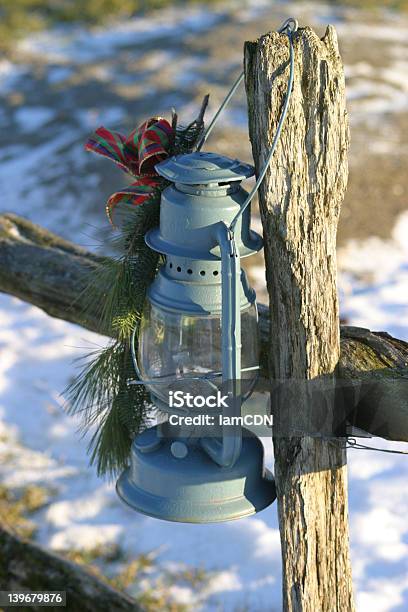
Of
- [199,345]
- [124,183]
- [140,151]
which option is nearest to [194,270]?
[199,345]

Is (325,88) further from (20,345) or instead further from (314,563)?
(20,345)

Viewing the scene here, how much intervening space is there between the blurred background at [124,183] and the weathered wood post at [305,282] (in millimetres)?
389

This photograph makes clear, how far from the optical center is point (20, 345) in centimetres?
463

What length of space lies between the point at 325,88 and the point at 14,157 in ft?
18.9

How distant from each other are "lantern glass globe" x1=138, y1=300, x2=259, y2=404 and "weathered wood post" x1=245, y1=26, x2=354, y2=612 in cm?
5

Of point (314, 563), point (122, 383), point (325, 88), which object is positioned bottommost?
point (314, 563)

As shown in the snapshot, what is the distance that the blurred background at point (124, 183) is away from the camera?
10.8 feet

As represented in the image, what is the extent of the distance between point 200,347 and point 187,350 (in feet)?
0.08

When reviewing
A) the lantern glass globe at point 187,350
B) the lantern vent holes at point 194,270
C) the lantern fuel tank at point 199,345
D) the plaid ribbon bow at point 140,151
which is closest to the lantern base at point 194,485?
the lantern fuel tank at point 199,345

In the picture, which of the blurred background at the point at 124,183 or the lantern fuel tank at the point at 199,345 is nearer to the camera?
the lantern fuel tank at the point at 199,345

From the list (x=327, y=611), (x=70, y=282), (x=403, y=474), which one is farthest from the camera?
Answer: (x=403, y=474)

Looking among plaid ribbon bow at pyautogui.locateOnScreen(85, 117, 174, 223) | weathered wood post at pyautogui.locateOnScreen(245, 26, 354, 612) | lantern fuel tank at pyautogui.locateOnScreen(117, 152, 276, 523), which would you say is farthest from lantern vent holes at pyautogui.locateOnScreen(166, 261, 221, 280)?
plaid ribbon bow at pyautogui.locateOnScreen(85, 117, 174, 223)

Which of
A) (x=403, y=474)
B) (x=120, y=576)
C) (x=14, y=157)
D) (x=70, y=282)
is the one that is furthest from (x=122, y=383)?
(x=14, y=157)

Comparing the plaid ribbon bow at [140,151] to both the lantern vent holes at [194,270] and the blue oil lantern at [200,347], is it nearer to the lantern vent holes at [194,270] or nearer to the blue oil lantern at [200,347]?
the blue oil lantern at [200,347]
